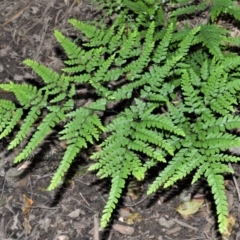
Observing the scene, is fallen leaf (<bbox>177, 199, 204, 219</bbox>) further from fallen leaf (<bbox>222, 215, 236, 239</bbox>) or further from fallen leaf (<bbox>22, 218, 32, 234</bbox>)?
fallen leaf (<bbox>22, 218, 32, 234</bbox>)

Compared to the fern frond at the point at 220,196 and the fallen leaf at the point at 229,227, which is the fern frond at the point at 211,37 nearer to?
the fern frond at the point at 220,196

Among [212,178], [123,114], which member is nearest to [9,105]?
[123,114]

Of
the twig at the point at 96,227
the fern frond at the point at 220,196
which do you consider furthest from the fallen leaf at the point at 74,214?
the fern frond at the point at 220,196

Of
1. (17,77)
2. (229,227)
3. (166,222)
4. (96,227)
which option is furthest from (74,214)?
(17,77)

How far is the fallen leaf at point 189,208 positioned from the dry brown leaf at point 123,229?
47 centimetres

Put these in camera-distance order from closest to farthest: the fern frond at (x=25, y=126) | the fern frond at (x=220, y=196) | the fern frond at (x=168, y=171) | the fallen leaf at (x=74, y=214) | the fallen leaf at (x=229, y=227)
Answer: the fern frond at (x=220, y=196) → the fern frond at (x=168, y=171) → the fern frond at (x=25, y=126) → the fallen leaf at (x=229, y=227) → the fallen leaf at (x=74, y=214)

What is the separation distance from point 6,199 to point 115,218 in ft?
3.67

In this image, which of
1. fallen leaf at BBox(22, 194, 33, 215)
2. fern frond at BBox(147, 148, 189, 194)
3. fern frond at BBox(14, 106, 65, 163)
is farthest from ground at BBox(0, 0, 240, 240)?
fern frond at BBox(14, 106, 65, 163)

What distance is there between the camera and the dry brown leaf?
4395 millimetres

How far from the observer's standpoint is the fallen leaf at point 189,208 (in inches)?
171

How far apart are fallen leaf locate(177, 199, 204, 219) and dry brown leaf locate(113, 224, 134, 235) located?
18.6 inches

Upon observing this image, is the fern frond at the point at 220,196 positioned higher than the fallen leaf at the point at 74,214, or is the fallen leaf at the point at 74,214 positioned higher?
the fern frond at the point at 220,196

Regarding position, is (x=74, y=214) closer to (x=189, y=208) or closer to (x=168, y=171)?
(x=189, y=208)

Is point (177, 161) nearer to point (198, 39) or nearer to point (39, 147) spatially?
point (198, 39)
